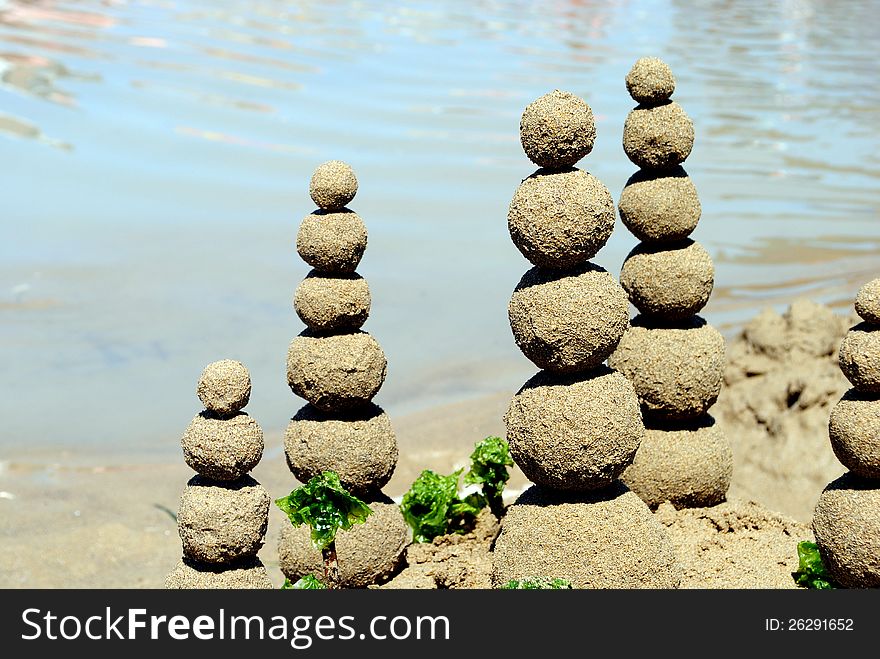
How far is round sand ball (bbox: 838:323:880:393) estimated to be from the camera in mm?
7488

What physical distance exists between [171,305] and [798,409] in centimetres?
1130

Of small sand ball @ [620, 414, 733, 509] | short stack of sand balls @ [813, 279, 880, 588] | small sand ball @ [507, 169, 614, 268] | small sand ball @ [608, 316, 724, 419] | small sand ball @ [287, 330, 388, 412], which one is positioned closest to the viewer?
small sand ball @ [507, 169, 614, 268]

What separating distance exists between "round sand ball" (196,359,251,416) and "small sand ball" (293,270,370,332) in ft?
4.42

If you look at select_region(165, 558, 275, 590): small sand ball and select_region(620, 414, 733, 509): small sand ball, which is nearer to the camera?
select_region(165, 558, 275, 590): small sand ball

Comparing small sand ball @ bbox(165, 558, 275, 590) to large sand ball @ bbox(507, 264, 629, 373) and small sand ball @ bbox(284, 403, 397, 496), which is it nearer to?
small sand ball @ bbox(284, 403, 397, 496)

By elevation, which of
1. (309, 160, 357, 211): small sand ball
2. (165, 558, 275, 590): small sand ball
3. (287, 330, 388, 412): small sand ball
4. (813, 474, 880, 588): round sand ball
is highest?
(309, 160, 357, 211): small sand ball

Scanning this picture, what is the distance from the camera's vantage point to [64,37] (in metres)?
45.1

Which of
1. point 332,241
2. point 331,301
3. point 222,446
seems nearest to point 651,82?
point 332,241

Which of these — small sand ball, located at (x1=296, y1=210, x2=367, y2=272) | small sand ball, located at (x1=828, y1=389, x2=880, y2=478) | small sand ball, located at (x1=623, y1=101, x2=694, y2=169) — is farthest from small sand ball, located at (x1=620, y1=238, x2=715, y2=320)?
small sand ball, located at (x1=296, y1=210, x2=367, y2=272)

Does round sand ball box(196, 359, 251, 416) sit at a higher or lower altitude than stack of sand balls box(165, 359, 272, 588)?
higher

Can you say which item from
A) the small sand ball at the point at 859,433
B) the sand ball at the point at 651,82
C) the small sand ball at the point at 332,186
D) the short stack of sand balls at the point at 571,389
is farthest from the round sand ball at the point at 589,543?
the sand ball at the point at 651,82

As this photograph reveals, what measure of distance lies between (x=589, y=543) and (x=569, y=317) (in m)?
1.62

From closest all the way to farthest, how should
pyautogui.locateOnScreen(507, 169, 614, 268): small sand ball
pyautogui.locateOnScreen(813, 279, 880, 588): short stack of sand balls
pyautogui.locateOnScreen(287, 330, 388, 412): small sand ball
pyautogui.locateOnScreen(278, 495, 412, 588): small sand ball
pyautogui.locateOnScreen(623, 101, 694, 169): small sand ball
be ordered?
pyautogui.locateOnScreen(507, 169, 614, 268): small sand ball
pyautogui.locateOnScreen(813, 279, 880, 588): short stack of sand balls
pyautogui.locateOnScreen(287, 330, 388, 412): small sand ball
pyautogui.locateOnScreen(278, 495, 412, 588): small sand ball
pyautogui.locateOnScreen(623, 101, 694, 169): small sand ball
